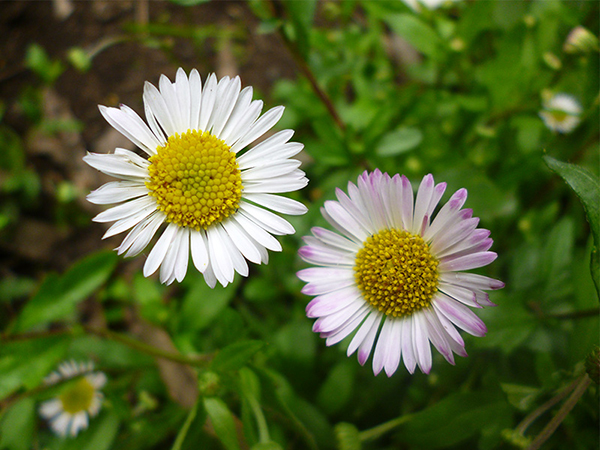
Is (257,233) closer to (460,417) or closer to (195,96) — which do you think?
(195,96)

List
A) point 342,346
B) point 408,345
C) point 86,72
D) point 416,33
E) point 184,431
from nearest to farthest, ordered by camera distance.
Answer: point 408,345 < point 184,431 < point 342,346 < point 416,33 < point 86,72

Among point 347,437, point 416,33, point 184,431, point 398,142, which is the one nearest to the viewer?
point 184,431

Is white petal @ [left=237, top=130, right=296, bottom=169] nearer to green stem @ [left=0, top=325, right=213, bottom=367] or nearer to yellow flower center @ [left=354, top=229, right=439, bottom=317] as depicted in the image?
yellow flower center @ [left=354, top=229, right=439, bottom=317]

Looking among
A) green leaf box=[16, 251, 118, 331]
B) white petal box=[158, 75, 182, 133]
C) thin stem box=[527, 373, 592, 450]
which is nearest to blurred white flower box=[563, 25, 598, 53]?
thin stem box=[527, 373, 592, 450]

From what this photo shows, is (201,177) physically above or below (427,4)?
below

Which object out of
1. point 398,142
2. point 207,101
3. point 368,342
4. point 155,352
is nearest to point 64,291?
point 155,352

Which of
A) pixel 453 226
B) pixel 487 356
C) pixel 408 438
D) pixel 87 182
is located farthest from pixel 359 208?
pixel 87 182

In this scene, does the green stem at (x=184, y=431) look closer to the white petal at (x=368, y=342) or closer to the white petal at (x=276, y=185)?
the white petal at (x=368, y=342)

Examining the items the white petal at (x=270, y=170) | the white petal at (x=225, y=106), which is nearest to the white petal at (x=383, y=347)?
the white petal at (x=270, y=170)
